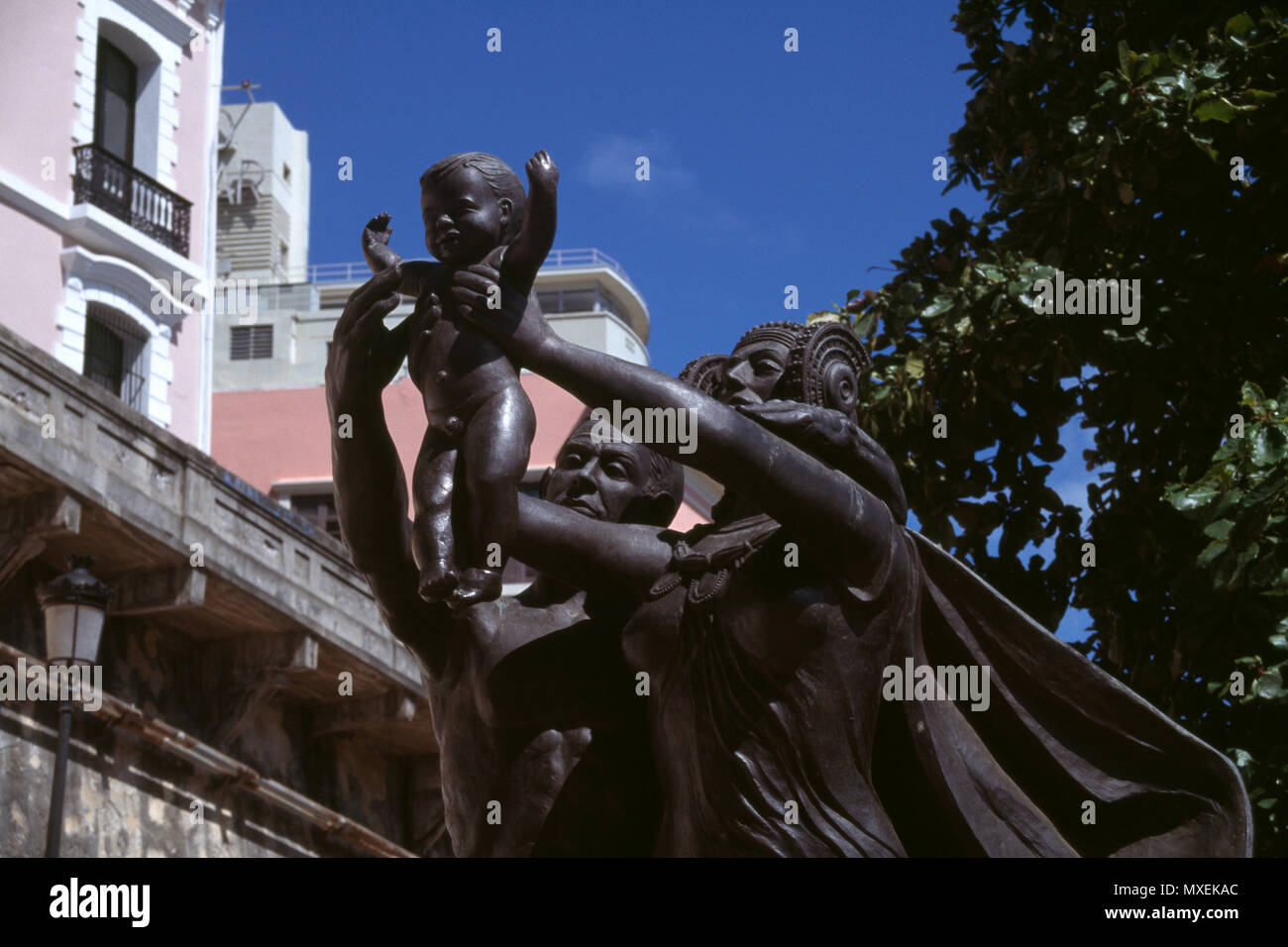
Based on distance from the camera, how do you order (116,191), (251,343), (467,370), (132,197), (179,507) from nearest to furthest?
(467,370) → (179,507) → (116,191) → (132,197) → (251,343)

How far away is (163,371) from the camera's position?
26391 mm

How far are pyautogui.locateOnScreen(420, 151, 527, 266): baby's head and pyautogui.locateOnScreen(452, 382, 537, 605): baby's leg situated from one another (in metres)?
0.34

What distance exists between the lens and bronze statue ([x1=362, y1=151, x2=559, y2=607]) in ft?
15.1

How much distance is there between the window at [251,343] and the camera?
36781mm

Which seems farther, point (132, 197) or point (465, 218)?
point (132, 197)

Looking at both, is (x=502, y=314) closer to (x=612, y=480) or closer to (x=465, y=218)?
(x=465, y=218)

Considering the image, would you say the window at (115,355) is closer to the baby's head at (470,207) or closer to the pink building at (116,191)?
the pink building at (116,191)

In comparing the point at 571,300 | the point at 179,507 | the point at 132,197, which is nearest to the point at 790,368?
the point at 179,507

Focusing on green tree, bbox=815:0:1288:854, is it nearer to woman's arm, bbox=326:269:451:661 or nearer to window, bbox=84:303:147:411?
woman's arm, bbox=326:269:451:661

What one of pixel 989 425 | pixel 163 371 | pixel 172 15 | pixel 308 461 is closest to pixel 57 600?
pixel 989 425

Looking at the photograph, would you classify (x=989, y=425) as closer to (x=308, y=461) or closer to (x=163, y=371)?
(x=163, y=371)

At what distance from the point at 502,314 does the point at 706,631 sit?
2.61ft

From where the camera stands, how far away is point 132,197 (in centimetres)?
2619
